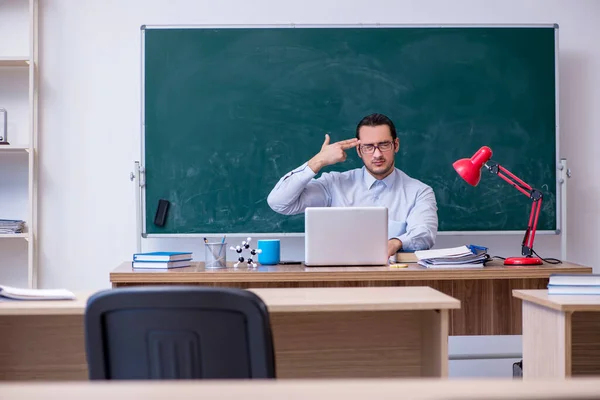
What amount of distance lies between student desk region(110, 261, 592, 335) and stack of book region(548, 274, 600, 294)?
78 cm

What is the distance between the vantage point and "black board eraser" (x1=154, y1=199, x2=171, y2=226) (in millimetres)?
4211

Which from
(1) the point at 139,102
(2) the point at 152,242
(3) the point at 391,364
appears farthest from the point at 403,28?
(3) the point at 391,364

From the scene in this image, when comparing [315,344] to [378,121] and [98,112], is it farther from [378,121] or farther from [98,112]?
[98,112]

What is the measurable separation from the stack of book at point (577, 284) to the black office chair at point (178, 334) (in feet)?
4.39

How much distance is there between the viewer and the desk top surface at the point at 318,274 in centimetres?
296

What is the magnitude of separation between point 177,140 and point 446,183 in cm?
168

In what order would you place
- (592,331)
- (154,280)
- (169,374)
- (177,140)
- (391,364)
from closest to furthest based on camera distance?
(169,374), (391,364), (592,331), (154,280), (177,140)

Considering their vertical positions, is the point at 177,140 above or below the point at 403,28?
below

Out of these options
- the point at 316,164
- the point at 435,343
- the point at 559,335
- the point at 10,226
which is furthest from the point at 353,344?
the point at 10,226

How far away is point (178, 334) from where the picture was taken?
130cm

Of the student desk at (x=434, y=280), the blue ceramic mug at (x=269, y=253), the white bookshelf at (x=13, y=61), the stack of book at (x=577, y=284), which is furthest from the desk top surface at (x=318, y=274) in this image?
the white bookshelf at (x=13, y=61)

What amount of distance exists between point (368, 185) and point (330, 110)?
1.96 ft

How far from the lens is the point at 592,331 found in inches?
98.4

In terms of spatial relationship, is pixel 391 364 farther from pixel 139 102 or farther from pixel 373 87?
pixel 139 102
